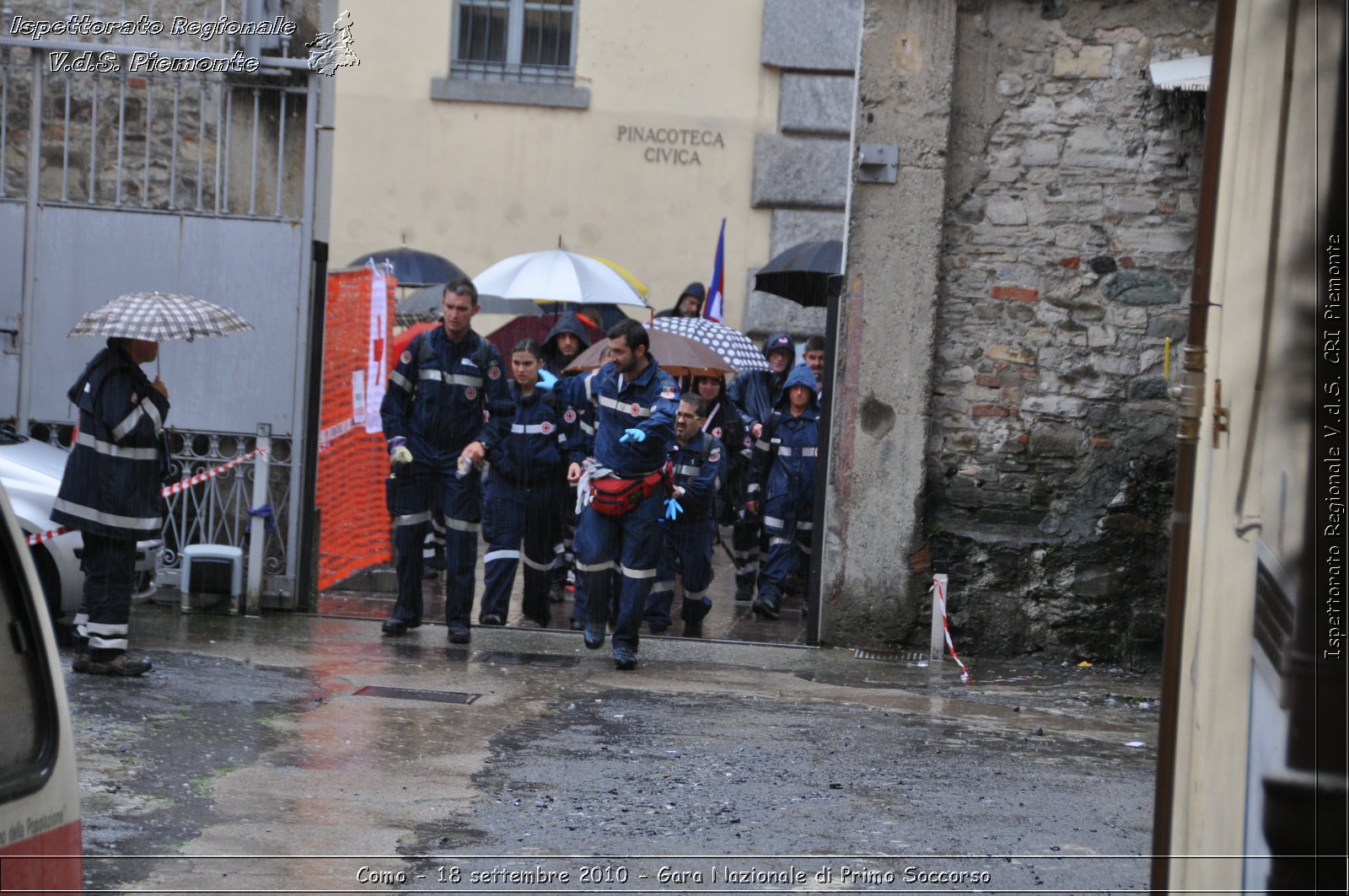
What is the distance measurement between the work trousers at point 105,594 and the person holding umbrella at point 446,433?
1.87 metres

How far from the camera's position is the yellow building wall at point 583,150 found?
16.7 meters

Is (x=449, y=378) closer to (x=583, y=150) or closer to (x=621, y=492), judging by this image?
(x=621, y=492)

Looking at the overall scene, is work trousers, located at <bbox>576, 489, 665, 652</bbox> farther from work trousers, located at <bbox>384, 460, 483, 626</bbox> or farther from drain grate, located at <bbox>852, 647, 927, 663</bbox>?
drain grate, located at <bbox>852, 647, 927, 663</bbox>

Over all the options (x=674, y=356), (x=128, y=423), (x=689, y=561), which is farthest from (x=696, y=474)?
(x=128, y=423)

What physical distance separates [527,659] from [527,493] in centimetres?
130

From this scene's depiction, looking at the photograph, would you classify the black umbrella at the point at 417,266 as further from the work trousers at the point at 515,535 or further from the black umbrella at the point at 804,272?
the work trousers at the point at 515,535

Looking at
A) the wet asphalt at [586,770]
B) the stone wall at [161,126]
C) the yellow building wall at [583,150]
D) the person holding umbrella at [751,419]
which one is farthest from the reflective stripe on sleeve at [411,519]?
the yellow building wall at [583,150]

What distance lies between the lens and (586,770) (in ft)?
20.3

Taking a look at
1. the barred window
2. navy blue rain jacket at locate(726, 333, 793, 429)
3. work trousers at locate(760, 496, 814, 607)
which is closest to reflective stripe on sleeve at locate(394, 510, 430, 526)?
work trousers at locate(760, 496, 814, 607)

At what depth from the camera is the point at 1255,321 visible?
2.68 m

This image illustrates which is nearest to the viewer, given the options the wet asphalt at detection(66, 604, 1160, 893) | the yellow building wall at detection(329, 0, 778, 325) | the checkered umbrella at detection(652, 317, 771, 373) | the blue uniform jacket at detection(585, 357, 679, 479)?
the wet asphalt at detection(66, 604, 1160, 893)

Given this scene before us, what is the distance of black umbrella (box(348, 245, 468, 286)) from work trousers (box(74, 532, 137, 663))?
7863 mm

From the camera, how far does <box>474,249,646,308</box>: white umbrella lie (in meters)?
12.5

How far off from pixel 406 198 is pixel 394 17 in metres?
2.03
